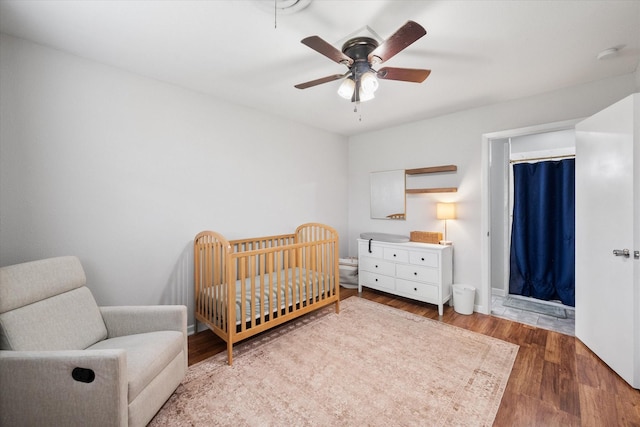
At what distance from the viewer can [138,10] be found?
1.54 meters

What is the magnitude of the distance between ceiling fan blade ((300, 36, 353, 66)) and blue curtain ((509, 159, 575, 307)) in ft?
10.8

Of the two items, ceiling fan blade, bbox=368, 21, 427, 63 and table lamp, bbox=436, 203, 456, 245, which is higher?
ceiling fan blade, bbox=368, 21, 427, 63

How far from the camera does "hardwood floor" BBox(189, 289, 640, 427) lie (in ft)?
5.19

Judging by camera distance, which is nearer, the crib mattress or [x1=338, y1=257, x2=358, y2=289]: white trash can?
the crib mattress

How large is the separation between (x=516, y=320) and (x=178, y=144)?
13.3 ft

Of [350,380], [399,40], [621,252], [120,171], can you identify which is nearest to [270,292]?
[350,380]

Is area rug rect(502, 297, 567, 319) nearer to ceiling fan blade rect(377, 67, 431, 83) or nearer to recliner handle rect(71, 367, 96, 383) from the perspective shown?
ceiling fan blade rect(377, 67, 431, 83)

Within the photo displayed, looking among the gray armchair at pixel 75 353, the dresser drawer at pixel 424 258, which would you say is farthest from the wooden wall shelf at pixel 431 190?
the gray armchair at pixel 75 353

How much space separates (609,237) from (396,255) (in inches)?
75.2

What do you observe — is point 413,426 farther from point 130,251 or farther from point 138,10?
point 138,10

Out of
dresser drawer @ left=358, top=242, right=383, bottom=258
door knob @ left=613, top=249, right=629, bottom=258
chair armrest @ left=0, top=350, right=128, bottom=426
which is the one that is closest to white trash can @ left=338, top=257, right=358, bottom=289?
dresser drawer @ left=358, top=242, right=383, bottom=258

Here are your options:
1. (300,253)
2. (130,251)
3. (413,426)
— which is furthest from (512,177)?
(130,251)

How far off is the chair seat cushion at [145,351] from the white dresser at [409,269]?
254cm

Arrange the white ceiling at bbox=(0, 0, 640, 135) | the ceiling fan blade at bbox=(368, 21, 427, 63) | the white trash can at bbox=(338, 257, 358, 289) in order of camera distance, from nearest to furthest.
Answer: the ceiling fan blade at bbox=(368, 21, 427, 63) → the white ceiling at bbox=(0, 0, 640, 135) → the white trash can at bbox=(338, 257, 358, 289)
